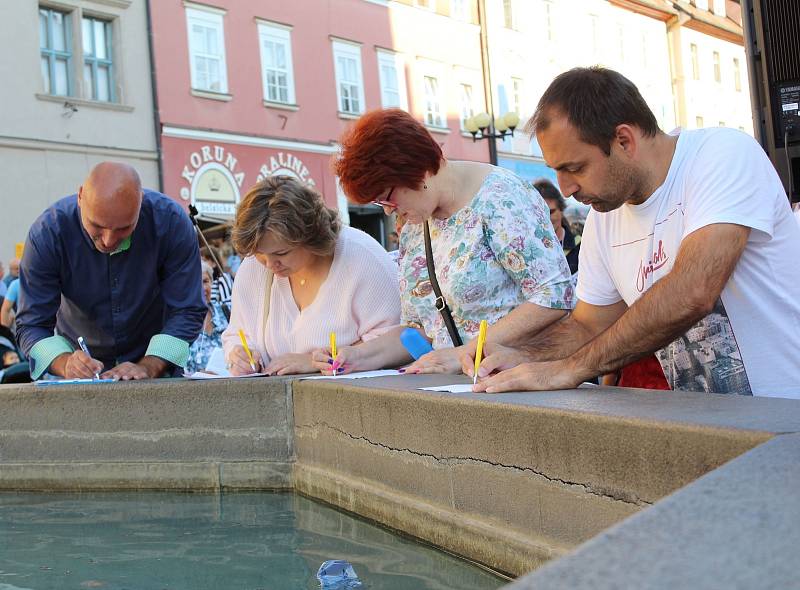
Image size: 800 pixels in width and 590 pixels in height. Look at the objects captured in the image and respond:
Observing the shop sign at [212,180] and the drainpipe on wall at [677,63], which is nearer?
the shop sign at [212,180]

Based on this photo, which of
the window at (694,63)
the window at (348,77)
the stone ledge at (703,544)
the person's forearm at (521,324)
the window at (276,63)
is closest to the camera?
the stone ledge at (703,544)

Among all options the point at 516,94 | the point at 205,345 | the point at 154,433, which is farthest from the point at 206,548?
the point at 516,94

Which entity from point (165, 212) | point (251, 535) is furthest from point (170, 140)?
point (251, 535)

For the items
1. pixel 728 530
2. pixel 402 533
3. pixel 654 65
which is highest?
pixel 654 65

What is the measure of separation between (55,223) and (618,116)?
236 cm

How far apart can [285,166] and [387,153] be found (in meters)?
17.0

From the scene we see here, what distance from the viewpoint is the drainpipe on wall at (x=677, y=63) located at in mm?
34125

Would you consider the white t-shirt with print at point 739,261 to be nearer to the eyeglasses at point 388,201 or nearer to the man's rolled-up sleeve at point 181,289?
the eyeglasses at point 388,201

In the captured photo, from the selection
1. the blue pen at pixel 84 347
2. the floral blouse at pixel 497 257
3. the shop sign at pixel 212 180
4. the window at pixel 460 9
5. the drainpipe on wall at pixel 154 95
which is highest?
the window at pixel 460 9

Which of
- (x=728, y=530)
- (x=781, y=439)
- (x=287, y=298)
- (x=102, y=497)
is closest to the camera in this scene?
(x=728, y=530)

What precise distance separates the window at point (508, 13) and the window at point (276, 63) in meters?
7.62

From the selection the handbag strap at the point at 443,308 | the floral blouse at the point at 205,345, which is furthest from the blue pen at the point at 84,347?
the floral blouse at the point at 205,345

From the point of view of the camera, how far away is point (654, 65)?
3325cm

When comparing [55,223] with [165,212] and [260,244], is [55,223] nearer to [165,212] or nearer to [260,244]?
[165,212]
